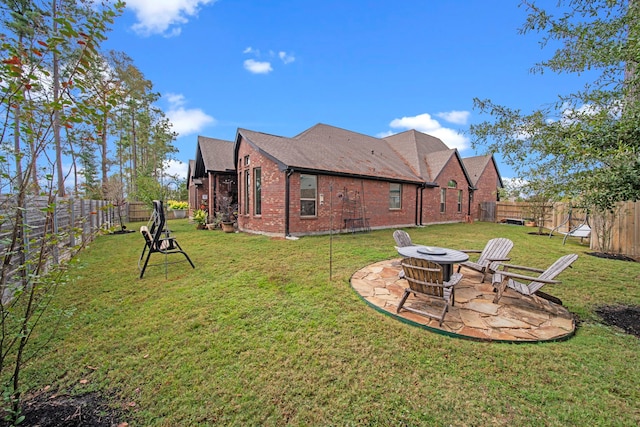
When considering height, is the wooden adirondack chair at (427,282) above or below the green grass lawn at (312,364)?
above

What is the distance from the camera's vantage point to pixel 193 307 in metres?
3.87

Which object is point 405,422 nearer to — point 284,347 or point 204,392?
point 284,347

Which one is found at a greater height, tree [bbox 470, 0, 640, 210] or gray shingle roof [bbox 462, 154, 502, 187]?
gray shingle roof [bbox 462, 154, 502, 187]

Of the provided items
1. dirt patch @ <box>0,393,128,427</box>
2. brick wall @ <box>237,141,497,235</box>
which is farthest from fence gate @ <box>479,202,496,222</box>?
dirt patch @ <box>0,393,128,427</box>

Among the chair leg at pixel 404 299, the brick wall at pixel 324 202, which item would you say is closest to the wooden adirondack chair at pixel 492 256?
the chair leg at pixel 404 299

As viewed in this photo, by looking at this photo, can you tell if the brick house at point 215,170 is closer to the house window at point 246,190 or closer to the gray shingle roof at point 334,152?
the house window at point 246,190

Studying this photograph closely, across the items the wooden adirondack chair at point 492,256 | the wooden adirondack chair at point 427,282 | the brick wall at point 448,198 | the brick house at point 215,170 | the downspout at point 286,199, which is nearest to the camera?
the wooden adirondack chair at point 427,282

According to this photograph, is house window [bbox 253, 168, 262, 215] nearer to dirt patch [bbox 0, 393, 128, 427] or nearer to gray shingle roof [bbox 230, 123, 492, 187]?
gray shingle roof [bbox 230, 123, 492, 187]

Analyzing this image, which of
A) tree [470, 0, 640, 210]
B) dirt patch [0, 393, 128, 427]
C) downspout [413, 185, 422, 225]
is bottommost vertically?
dirt patch [0, 393, 128, 427]

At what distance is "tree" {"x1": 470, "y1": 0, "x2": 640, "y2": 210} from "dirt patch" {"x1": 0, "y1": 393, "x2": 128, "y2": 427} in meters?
5.02

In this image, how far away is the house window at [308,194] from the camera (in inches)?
411

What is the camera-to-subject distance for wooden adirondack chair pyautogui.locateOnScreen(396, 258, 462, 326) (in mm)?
3312

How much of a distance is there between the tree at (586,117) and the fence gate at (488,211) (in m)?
18.9

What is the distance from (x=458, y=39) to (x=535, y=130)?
273 inches
